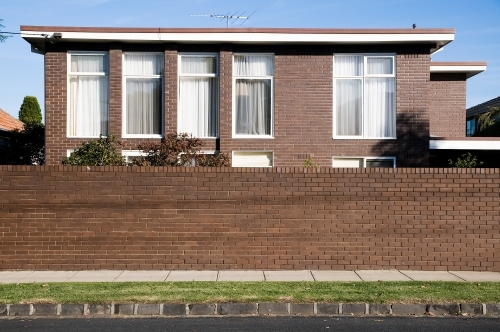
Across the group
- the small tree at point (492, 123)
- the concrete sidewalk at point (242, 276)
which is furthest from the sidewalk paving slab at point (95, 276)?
the small tree at point (492, 123)

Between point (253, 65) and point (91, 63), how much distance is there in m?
4.25

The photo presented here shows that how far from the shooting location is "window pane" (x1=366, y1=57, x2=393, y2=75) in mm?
17938

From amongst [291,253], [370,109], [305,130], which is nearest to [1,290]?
[291,253]

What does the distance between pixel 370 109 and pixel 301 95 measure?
74.1 inches

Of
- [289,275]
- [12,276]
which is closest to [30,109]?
[12,276]

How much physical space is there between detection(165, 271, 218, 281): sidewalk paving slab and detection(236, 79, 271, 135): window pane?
5687 millimetres

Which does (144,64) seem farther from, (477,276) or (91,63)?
(477,276)

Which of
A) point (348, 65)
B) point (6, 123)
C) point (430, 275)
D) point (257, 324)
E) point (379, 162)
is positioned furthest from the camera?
point (6, 123)

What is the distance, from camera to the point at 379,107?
59.2 feet

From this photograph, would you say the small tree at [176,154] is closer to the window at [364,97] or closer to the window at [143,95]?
the window at [143,95]

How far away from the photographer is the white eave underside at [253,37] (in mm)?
17344

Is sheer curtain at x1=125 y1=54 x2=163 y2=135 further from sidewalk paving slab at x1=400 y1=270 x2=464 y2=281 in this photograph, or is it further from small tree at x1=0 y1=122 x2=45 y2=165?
sidewalk paving slab at x1=400 y1=270 x2=464 y2=281

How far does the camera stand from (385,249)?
13.5 meters

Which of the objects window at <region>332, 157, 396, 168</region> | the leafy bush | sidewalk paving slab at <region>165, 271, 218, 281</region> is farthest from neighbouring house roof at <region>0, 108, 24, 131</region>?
the leafy bush
